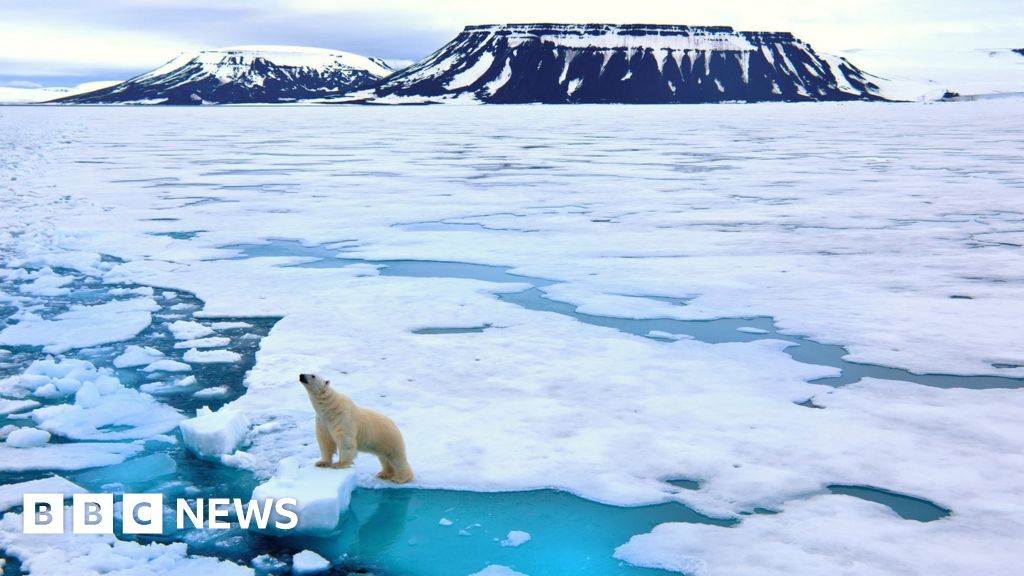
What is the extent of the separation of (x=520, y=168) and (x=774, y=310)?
14.7 m

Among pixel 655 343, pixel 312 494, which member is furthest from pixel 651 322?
pixel 312 494

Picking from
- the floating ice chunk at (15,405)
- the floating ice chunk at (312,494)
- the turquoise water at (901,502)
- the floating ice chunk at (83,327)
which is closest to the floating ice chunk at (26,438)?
the floating ice chunk at (15,405)

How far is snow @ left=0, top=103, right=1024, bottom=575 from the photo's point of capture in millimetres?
4047

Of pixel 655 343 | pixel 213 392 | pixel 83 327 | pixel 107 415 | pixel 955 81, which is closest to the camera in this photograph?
pixel 107 415

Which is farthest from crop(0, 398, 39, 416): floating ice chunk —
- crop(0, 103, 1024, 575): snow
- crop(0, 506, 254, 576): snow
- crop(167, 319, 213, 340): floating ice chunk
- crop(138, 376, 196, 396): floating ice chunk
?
crop(0, 506, 254, 576): snow

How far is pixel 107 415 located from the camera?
491cm

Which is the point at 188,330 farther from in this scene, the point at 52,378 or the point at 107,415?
the point at 107,415

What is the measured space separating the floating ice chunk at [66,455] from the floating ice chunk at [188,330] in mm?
1935

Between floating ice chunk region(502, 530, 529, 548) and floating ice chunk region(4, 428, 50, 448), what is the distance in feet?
8.70

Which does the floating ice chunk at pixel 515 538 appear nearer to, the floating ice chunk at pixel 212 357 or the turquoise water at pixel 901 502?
the turquoise water at pixel 901 502

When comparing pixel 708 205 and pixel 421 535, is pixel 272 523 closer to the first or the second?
pixel 421 535

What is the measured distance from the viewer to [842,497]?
13.1ft

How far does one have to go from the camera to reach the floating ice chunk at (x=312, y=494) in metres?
3.65

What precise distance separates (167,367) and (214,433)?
1665 millimetres
